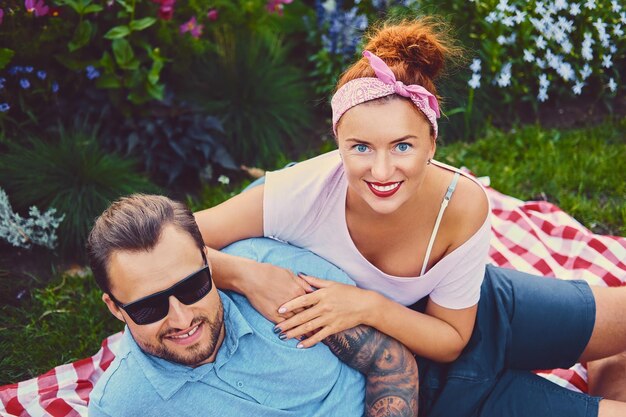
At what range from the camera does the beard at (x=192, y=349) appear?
8.32 ft

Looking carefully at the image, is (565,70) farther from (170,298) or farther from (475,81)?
(170,298)

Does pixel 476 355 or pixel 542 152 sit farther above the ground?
pixel 542 152

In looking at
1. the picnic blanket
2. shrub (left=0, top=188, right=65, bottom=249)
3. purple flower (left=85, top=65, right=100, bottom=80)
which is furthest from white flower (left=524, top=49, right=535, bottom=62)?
shrub (left=0, top=188, right=65, bottom=249)

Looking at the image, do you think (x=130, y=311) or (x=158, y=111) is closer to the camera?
(x=130, y=311)

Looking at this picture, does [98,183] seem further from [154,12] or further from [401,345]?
[401,345]

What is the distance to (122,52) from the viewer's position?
4.34 meters

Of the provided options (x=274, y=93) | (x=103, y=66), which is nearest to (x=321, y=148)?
(x=274, y=93)

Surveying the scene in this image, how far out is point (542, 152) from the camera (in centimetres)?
505

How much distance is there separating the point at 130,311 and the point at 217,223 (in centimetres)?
62

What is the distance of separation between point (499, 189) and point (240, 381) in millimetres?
2731

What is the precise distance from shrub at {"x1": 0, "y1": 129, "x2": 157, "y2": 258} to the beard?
1.84 m

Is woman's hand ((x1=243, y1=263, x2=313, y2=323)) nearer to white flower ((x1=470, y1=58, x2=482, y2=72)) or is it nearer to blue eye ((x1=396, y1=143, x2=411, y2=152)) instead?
blue eye ((x1=396, y1=143, x2=411, y2=152))

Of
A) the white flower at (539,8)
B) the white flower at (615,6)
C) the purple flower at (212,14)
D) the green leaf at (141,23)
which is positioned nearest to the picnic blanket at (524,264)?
the white flower at (539,8)

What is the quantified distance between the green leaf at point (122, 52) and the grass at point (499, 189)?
0.97 meters
